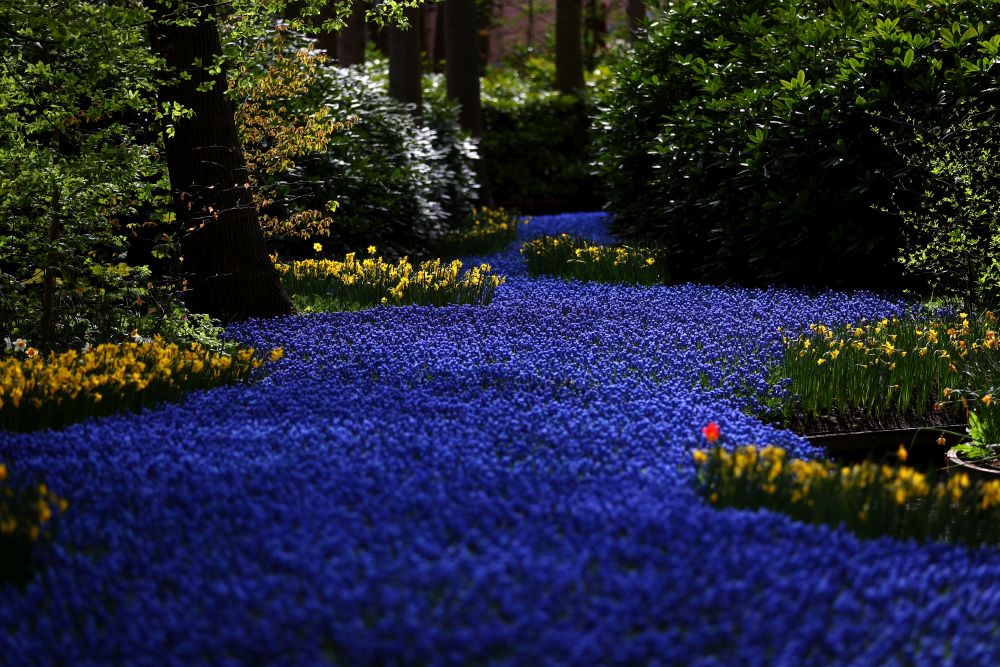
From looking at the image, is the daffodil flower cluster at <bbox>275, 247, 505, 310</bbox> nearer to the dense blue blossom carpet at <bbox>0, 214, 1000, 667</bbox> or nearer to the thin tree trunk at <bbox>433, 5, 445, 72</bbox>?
the dense blue blossom carpet at <bbox>0, 214, 1000, 667</bbox>

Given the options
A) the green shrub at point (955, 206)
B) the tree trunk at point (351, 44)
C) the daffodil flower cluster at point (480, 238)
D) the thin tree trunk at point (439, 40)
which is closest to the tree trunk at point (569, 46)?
the tree trunk at point (351, 44)

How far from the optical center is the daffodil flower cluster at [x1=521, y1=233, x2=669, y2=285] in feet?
33.8

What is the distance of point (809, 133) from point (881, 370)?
11.9ft

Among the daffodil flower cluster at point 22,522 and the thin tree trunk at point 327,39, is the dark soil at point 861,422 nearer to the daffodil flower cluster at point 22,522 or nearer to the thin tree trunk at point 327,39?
the daffodil flower cluster at point 22,522

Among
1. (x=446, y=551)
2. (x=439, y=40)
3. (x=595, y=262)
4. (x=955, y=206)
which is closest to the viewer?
(x=446, y=551)

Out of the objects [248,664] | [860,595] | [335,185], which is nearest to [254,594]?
[248,664]

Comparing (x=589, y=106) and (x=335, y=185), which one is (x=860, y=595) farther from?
(x=589, y=106)

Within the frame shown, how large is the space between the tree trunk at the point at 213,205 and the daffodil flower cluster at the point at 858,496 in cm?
454

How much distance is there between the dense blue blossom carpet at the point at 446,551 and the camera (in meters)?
2.75

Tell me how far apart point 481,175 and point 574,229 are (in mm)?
3543

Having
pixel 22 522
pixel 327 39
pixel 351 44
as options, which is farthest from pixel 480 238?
pixel 22 522

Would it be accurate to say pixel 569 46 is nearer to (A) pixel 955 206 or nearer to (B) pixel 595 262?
(B) pixel 595 262

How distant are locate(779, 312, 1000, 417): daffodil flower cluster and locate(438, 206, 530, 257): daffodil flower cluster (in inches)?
306

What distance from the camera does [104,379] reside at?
4.94 m
